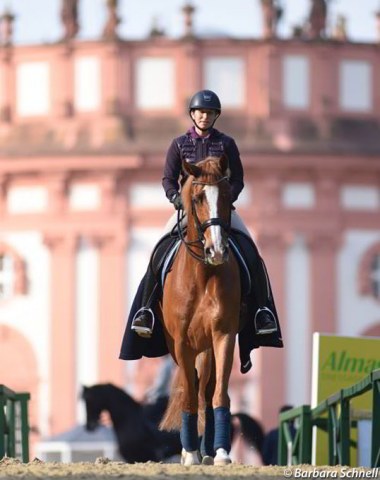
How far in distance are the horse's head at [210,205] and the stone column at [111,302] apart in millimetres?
44456

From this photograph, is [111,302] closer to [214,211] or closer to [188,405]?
[188,405]

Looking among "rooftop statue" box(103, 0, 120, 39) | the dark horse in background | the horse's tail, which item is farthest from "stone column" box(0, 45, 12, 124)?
the horse's tail

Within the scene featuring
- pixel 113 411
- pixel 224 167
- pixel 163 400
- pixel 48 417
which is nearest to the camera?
pixel 224 167

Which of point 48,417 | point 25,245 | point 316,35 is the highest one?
point 316,35

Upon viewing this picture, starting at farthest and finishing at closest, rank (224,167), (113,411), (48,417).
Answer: (48,417)
(113,411)
(224,167)

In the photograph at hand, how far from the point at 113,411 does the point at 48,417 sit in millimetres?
28412

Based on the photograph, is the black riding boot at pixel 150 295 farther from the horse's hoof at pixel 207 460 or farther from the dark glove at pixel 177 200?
the horse's hoof at pixel 207 460

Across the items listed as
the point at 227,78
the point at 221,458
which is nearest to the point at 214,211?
the point at 221,458

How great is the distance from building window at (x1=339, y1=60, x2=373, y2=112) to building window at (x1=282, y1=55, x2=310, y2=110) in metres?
0.93

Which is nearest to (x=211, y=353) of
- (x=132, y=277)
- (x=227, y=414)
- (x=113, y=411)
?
(x=227, y=414)

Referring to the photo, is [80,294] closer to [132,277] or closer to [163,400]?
[132,277]

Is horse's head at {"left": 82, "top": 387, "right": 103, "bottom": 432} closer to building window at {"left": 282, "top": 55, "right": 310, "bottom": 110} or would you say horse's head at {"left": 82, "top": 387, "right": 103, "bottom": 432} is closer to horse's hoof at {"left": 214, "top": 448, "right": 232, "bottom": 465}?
horse's hoof at {"left": 214, "top": 448, "right": 232, "bottom": 465}

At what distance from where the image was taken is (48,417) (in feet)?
213

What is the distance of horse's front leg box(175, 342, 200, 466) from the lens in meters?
21.0
